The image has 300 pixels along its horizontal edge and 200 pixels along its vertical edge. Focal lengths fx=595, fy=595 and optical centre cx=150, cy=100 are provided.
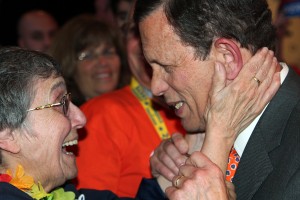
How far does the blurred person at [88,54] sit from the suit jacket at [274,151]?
2.19 metres

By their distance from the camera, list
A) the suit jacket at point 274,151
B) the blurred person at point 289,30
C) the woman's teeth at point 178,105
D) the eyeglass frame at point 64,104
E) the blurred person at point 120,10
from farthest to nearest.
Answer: the blurred person at point 289,30
the blurred person at point 120,10
the woman's teeth at point 178,105
the eyeglass frame at point 64,104
the suit jacket at point 274,151

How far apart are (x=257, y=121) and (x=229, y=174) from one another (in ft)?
0.91

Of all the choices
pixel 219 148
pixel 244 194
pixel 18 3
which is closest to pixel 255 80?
pixel 219 148

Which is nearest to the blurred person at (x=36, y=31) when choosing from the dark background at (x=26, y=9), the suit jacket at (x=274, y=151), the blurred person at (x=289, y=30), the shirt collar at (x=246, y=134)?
the dark background at (x=26, y=9)

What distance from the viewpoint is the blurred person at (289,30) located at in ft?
20.0

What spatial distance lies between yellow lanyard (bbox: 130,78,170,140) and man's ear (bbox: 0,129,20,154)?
1.27 meters

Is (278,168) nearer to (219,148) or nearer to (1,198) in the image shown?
(219,148)

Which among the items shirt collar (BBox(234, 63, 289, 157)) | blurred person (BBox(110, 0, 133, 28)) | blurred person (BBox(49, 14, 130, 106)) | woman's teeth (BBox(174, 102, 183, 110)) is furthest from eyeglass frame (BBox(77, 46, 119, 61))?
shirt collar (BBox(234, 63, 289, 157))

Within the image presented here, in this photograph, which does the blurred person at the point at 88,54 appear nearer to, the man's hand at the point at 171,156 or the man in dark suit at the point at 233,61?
the man's hand at the point at 171,156

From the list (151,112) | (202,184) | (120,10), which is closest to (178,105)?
(202,184)

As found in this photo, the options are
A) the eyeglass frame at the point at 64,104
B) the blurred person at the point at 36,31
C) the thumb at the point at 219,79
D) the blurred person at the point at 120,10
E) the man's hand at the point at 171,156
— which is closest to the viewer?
the thumb at the point at 219,79

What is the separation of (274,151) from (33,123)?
3.36ft

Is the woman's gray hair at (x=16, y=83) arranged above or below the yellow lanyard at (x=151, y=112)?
above

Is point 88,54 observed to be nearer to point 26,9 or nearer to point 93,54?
point 93,54
